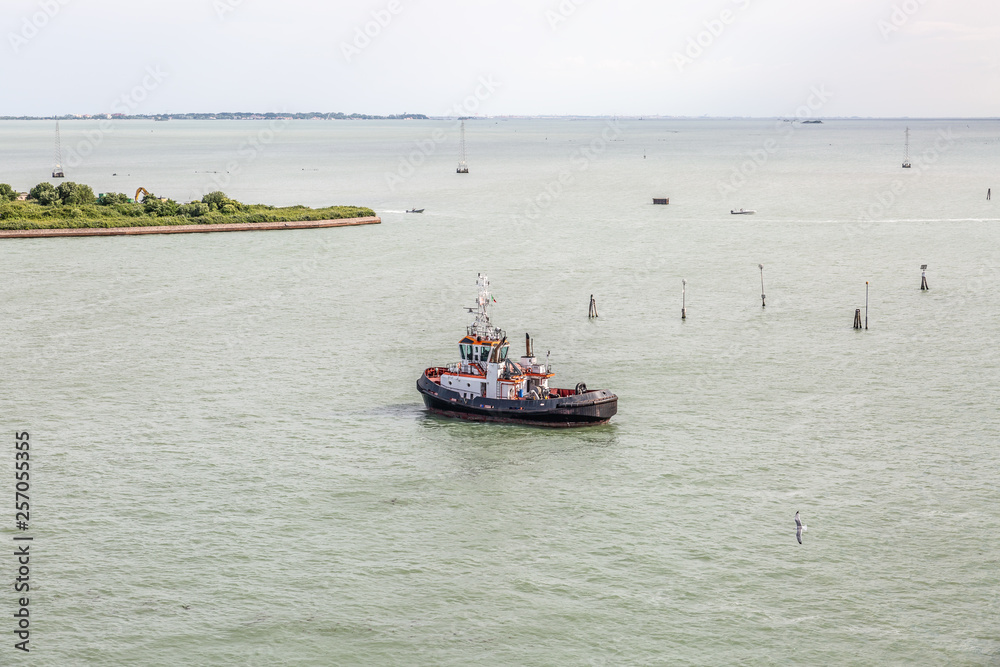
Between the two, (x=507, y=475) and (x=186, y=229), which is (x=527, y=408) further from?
(x=186, y=229)

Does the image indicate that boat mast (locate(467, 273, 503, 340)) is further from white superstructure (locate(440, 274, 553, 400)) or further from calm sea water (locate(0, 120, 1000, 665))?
calm sea water (locate(0, 120, 1000, 665))

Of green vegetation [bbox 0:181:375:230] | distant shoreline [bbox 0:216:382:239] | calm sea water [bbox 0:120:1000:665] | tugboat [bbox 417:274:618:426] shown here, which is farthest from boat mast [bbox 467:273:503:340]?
green vegetation [bbox 0:181:375:230]

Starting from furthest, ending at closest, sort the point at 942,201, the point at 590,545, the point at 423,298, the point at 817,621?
the point at 942,201 < the point at 423,298 < the point at 590,545 < the point at 817,621

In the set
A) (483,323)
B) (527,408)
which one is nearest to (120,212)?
(483,323)

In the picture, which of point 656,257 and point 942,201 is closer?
point 656,257

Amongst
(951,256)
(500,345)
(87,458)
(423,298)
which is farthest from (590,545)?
(951,256)

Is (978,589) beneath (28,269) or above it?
beneath

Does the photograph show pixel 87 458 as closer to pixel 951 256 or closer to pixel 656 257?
pixel 656 257
